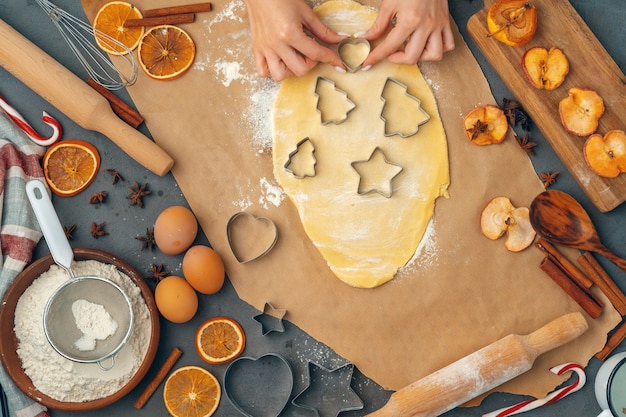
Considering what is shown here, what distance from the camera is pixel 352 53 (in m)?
1.97

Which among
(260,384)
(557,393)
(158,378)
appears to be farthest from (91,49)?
(557,393)

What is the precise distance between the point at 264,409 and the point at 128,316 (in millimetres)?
513

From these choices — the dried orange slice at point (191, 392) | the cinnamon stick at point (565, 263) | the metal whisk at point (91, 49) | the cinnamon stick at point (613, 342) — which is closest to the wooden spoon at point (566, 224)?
the cinnamon stick at point (565, 263)

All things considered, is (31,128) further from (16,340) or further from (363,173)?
(363,173)

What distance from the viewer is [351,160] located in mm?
1941

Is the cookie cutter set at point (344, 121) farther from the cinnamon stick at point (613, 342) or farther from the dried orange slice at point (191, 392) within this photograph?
the cinnamon stick at point (613, 342)

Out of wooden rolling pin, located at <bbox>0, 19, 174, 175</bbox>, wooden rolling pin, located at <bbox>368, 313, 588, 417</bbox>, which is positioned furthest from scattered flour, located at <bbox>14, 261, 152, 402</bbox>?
wooden rolling pin, located at <bbox>368, 313, 588, 417</bbox>

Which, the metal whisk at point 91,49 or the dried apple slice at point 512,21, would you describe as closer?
the dried apple slice at point 512,21

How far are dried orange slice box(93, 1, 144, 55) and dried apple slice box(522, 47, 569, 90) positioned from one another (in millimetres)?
1229

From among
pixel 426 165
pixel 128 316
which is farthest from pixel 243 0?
pixel 128 316

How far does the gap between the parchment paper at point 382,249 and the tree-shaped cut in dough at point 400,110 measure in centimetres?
9

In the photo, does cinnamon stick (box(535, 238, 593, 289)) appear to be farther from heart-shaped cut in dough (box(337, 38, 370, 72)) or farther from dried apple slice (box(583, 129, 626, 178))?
heart-shaped cut in dough (box(337, 38, 370, 72))

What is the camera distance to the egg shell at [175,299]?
6.07 ft

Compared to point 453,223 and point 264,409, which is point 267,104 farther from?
point 264,409
